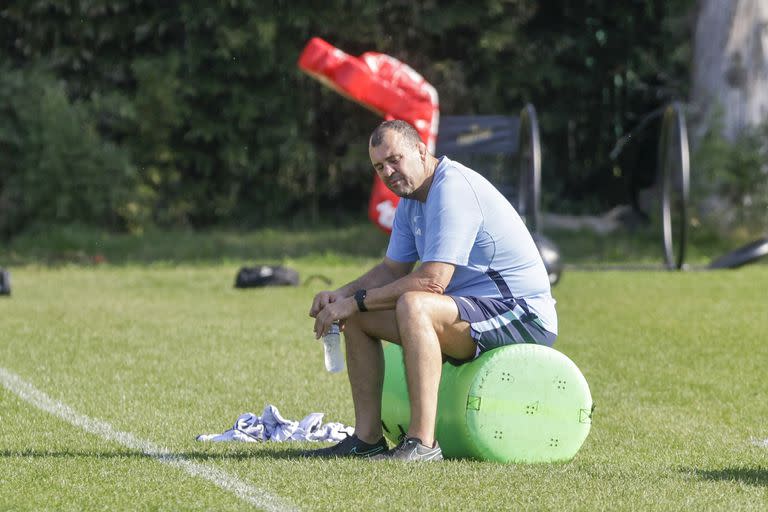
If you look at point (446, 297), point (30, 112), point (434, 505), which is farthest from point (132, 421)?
point (30, 112)

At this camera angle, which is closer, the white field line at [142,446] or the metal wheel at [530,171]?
the white field line at [142,446]

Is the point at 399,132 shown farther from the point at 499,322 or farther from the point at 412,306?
the point at 499,322

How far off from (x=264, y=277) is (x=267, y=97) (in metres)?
7.18

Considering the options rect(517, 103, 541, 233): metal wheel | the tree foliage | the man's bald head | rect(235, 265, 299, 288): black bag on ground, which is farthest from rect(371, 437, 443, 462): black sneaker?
the tree foliage

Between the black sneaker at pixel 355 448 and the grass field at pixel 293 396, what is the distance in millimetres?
212

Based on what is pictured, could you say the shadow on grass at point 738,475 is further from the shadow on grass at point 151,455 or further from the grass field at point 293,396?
the shadow on grass at point 151,455

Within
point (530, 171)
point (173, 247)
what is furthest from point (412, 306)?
point (173, 247)

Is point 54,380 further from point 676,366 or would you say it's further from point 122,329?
point 676,366

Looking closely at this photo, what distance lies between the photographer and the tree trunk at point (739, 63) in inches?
778

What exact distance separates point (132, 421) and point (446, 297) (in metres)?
2.26

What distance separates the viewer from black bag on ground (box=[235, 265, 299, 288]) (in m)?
14.9

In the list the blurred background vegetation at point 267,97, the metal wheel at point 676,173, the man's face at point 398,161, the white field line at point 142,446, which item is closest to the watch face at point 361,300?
the man's face at point 398,161

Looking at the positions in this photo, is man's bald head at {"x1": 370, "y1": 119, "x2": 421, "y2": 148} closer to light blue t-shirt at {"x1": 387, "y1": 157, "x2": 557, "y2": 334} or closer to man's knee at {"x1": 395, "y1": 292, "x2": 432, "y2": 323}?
light blue t-shirt at {"x1": 387, "y1": 157, "x2": 557, "y2": 334}

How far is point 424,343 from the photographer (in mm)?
6141
